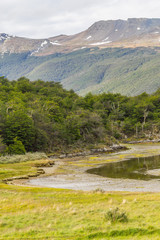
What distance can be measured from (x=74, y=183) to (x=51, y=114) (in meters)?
67.9

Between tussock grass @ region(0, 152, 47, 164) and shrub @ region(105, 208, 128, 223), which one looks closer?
shrub @ region(105, 208, 128, 223)

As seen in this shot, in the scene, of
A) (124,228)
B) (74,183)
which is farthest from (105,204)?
(74,183)

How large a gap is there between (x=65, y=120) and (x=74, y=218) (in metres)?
86.1

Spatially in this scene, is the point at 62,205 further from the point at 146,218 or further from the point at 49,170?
the point at 49,170

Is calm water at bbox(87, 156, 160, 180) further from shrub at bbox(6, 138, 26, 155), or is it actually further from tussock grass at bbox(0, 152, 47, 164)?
shrub at bbox(6, 138, 26, 155)

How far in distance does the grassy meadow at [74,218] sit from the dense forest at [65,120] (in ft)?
157

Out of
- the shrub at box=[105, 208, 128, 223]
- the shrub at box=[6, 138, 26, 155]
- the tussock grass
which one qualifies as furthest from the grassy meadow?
the shrub at box=[6, 138, 26, 155]

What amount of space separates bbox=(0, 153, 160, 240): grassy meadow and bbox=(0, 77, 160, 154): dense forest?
157 feet

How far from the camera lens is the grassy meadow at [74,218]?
1602cm

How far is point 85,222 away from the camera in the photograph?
61.6 ft

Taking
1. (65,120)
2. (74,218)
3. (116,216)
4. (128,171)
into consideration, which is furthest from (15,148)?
(116,216)

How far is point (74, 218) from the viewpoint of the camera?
20234 millimetres

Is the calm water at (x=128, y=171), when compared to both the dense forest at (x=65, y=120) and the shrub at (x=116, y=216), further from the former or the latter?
the shrub at (x=116, y=216)

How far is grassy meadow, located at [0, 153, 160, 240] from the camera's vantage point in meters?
16.0
